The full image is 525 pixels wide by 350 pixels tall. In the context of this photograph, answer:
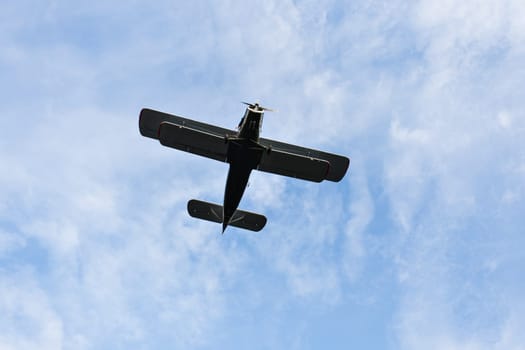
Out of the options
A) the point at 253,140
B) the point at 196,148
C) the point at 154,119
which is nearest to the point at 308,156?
the point at 253,140

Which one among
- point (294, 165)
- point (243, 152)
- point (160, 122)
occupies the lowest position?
point (243, 152)

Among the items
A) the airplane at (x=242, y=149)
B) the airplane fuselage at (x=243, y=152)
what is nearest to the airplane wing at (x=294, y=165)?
the airplane at (x=242, y=149)

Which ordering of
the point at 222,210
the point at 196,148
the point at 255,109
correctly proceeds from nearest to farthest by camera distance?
the point at 255,109 → the point at 196,148 → the point at 222,210

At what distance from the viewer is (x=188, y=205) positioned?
25344mm

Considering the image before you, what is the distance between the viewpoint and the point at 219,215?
25.2 m

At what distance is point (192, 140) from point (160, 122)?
5.16ft

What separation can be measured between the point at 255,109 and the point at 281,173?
3.48 meters

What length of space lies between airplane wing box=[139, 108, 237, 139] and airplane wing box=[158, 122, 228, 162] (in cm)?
45

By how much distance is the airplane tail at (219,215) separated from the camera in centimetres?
2522

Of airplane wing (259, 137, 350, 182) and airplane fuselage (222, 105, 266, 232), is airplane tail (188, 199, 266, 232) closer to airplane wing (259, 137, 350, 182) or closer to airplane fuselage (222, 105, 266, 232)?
airplane fuselage (222, 105, 266, 232)

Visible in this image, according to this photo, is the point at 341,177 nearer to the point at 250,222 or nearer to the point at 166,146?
the point at 250,222

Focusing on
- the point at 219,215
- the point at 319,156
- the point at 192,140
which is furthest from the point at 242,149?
the point at 219,215

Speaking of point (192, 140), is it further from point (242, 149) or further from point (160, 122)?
point (242, 149)

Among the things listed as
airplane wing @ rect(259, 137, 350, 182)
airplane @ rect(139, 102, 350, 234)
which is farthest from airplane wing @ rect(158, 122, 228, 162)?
airplane wing @ rect(259, 137, 350, 182)
